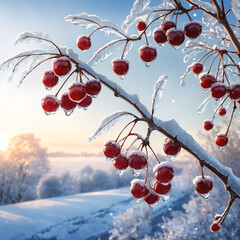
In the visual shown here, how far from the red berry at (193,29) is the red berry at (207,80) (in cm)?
29

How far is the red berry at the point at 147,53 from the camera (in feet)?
4.27

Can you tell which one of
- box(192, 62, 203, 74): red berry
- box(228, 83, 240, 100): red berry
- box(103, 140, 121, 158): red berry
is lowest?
box(103, 140, 121, 158): red berry

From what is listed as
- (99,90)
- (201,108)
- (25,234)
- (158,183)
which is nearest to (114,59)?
(99,90)

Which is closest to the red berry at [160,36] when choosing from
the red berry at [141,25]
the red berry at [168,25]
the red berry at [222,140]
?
the red berry at [168,25]

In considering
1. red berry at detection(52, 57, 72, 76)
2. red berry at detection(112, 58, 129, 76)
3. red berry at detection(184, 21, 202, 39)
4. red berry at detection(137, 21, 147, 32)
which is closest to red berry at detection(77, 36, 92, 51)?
red berry at detection(112, 58, 129, 76)

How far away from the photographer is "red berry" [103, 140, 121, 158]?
42.8 inches

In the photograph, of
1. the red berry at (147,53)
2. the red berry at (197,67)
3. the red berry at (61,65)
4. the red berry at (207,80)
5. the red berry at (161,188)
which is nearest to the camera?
the red berry at (61,65)

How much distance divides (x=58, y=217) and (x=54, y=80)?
21.5 metres

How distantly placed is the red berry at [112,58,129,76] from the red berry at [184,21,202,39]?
1.62ft

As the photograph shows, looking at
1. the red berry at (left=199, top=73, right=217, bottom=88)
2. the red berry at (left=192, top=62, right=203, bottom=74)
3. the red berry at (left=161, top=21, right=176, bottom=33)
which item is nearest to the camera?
the red berry at (left=161, top=21, right=176, bottom=33)

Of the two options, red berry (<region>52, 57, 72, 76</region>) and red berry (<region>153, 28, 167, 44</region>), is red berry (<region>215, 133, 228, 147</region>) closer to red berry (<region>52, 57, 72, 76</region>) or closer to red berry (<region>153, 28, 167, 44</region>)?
red berry (<region>153, 28, 167, 44</region>)

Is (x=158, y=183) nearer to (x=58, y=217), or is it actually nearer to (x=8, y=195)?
(x=58, y=217)

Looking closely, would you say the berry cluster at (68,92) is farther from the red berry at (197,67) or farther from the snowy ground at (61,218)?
the snowy ground at (61,218)

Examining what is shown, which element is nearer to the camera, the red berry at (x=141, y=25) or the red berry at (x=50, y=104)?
the red berry at (x=50, y=104)
